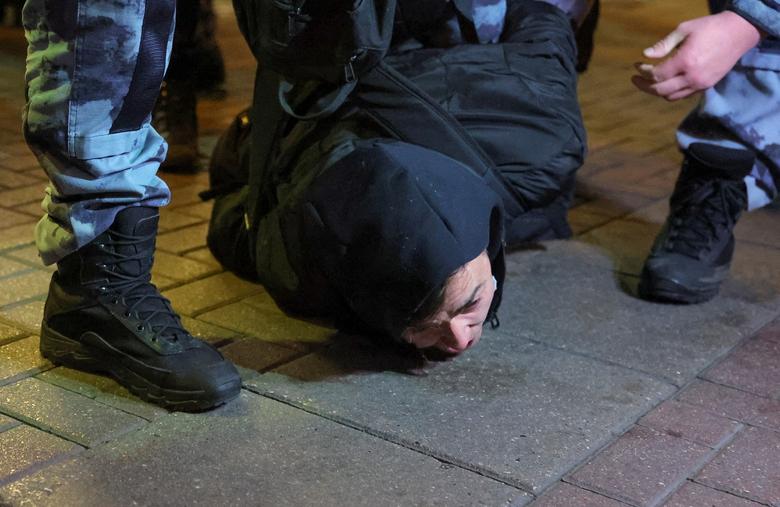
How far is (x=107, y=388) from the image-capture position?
1805 millimetres

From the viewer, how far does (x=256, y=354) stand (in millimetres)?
1974

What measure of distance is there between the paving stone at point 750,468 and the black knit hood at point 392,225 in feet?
1.70

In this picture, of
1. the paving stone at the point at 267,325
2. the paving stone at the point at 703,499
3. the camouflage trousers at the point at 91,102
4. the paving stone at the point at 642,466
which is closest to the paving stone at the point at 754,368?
the paving stone at the point at 642,466

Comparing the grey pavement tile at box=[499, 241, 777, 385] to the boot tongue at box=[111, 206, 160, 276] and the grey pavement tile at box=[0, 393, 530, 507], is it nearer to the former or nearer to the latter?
the grey pavement tile at box=[0, 393, 530, 507]

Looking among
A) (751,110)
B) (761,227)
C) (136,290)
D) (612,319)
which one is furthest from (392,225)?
(761,227)

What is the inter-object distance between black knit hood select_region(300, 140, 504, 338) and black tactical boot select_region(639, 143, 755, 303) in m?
0.62

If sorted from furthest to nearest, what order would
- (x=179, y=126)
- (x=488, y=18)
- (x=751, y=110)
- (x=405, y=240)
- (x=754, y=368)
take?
(x=179, y=126) → (x=751, y=110) → (x=488, y=18) → (x=754, y=368) → (x=405, y=240)

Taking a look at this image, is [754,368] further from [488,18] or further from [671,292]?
[488,18]

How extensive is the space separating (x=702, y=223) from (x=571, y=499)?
113 cm

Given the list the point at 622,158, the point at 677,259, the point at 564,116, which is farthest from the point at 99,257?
the point at 622,158

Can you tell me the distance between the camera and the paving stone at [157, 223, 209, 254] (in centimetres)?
253

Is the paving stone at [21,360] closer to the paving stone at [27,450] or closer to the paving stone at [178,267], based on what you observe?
the paving stone at [27,450]

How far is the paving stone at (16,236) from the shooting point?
2.48m

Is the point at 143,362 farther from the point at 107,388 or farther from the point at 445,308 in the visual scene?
the point at 445,308
